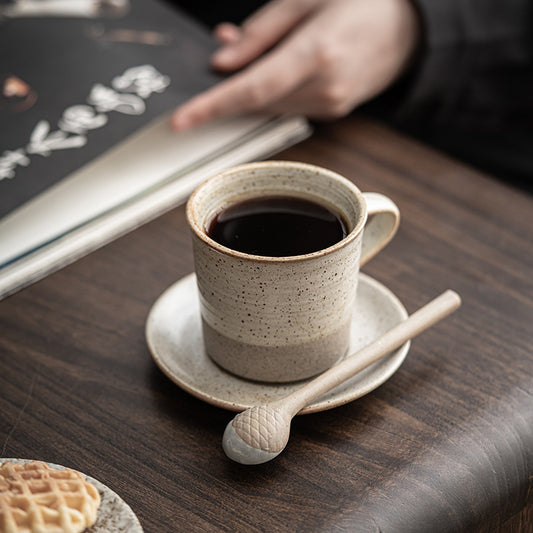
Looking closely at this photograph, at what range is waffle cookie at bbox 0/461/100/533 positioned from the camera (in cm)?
43

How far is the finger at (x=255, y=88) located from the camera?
88 centimetres

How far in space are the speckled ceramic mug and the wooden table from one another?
5 centimetres

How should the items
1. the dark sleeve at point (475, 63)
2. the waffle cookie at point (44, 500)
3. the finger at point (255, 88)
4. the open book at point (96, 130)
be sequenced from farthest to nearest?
the dark sleeve at point (475, 63) < the finger at point (255, 88) < the open book at point (96, 130) < the waffle cookie at point (44, 500)

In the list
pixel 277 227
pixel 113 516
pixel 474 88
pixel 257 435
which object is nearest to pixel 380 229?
pixel 277 227

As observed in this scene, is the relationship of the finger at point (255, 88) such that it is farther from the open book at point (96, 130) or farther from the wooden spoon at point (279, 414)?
the wooden spoon at point (279, 414)

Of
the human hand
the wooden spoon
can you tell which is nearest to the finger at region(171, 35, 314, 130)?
the human hand

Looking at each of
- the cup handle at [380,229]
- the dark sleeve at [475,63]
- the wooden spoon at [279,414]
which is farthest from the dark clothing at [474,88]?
the wooden spoon at [279,414]

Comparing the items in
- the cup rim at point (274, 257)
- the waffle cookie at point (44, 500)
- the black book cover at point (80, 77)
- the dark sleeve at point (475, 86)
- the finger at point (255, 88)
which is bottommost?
the dark sleeve at point (475, 86)

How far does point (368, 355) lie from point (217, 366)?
Result: 0.45ft

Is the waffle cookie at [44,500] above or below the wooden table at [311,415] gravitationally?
above

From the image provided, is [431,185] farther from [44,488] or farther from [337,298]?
[44,488]

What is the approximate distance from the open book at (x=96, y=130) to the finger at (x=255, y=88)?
3 centimetres

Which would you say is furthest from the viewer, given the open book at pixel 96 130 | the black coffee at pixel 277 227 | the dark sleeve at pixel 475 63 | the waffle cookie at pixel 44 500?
the dark sleeve at pixel 475 63

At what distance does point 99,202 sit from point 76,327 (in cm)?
19
